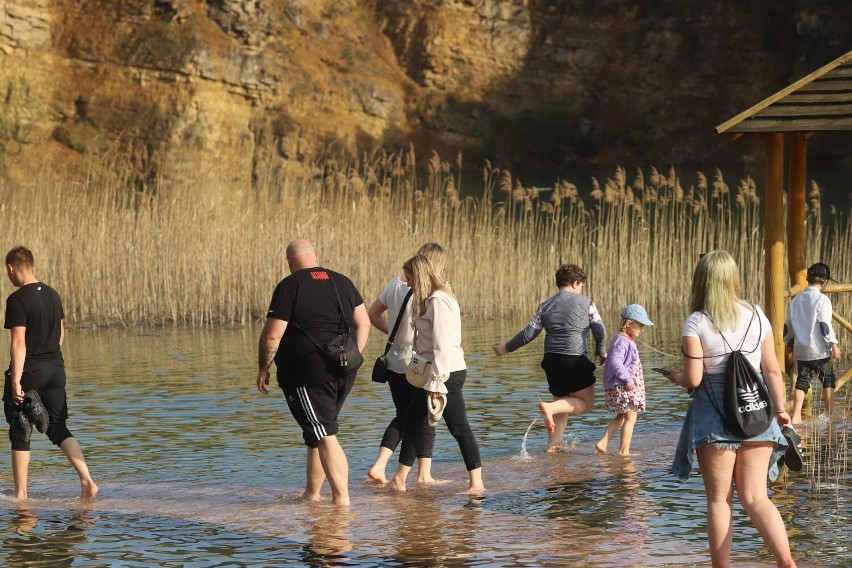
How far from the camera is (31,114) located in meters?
50.2

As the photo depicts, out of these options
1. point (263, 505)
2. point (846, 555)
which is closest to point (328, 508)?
point (263, 505)

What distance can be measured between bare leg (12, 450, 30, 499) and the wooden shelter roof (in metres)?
5.29

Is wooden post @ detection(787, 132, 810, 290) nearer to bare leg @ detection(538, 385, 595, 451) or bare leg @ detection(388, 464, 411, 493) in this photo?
bare leg @ detection(538, 385, 595, 451)

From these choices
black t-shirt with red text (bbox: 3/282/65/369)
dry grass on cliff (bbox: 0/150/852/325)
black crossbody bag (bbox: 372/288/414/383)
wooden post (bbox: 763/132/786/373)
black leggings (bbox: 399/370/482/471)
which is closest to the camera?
black t-shirt with red text (bbox: 3/282/65/369)

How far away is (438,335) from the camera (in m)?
9.84

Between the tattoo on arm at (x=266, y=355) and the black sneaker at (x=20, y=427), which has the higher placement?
the tattoo on arm at (x=266, y=355)

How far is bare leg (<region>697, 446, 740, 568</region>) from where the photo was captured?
7.26m

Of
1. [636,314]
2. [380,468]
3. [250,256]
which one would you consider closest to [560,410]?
[636,314]

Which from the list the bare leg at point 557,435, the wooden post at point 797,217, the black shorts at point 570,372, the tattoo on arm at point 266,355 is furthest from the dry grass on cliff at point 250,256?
the tattoo on arm at point 266,355

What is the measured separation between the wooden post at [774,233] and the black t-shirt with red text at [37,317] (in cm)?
523

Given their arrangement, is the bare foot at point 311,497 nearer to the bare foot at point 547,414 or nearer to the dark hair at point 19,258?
the bare foot at point 547,414

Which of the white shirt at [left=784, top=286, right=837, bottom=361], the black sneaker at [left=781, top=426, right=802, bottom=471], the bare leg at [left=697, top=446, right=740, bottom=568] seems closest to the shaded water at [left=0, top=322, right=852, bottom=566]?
the white shirt at [left=784, top=286, right=837, bottom=361]

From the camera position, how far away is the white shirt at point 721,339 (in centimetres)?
730

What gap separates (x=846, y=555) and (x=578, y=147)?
5039 cm
